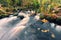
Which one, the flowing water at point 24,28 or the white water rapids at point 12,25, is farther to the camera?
the white water rapids at point 12,25

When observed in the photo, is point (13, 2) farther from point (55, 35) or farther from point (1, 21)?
point (55, 35)

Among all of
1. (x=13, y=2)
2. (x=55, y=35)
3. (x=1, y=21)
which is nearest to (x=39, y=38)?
(x=55, y=35)

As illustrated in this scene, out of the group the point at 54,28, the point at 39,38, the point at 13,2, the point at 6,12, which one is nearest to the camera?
the point at 39,38

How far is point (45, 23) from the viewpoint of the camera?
536cm

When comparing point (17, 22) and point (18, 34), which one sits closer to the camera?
point (18, 34)

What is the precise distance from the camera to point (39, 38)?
4.55 m

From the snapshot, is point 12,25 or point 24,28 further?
point 12,25

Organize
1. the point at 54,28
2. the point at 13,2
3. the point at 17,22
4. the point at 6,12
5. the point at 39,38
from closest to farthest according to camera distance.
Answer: the point at 39,38
the point at 54,28
the point at 17,22
the point at 6,12
the point at 13,2

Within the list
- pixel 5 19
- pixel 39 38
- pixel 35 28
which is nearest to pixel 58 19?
pixel 35 28

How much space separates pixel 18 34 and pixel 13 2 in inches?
105

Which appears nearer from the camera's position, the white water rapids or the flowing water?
the flowing water

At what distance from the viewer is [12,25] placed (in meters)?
5.41

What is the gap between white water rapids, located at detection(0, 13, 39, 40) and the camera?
15.6 ft

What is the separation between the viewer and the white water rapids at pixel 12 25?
4.77 meters
